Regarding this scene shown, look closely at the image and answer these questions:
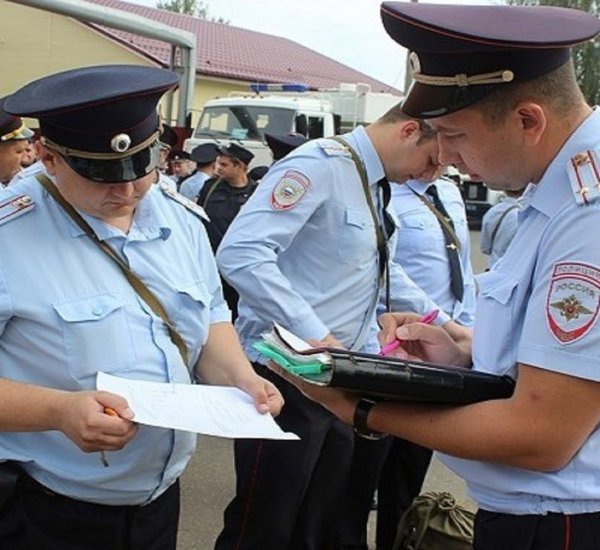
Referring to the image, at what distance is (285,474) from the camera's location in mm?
2900

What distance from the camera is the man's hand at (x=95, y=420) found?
1.63m

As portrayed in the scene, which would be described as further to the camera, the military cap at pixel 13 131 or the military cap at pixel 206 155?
the military cap at pixel 206 155

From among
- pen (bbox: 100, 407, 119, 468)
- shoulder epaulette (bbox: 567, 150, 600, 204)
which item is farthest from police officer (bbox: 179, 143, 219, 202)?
shoulder epaulette (bbox: 567, 150, 600, 204)

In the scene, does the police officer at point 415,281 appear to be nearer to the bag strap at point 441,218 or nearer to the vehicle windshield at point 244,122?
the bag strap at point 441,218

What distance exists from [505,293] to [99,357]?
894 mm

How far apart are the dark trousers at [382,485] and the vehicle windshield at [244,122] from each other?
9423mm

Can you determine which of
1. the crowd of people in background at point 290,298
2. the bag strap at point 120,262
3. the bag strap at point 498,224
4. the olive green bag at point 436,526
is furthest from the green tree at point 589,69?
the bag strap at point 120,262

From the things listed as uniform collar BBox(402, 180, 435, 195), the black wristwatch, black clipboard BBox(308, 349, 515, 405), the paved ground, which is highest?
black clipboard BBox(308, 349, 515, 405)

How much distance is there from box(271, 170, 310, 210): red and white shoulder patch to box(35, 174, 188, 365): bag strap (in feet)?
Result: 2.96

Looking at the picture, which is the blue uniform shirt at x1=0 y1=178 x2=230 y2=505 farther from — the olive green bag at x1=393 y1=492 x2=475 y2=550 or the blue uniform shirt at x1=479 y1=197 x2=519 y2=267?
the blue uniform shirt at x1=479 y1=197 x2=519 y2=267

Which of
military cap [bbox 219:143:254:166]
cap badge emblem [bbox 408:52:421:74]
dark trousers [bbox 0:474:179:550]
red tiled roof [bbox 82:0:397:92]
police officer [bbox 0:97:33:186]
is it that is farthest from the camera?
red tiled roof [bbox 82:0:397:92]

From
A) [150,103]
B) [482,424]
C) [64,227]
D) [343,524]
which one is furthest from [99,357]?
[343,524]

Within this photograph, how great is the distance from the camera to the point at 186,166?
11.1 metres

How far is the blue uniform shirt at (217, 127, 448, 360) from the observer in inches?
108
